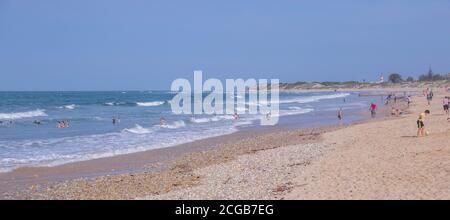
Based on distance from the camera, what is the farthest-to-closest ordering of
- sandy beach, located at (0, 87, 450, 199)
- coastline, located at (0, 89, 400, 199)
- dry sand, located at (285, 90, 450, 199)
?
1. coastline, located at (0, 89, 400, 199)
2. sandy beach, located at (0, 87, 450, 199)
3. dry sand, located at (285, 90, 450, 199)

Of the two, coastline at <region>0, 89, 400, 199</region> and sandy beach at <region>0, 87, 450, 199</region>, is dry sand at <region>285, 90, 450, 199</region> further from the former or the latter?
coastline at <region>0, 89, 400, 199</region>

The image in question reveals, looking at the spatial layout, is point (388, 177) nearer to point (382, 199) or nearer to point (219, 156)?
point (382, 199)

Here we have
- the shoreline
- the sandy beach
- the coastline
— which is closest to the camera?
the sandy beach

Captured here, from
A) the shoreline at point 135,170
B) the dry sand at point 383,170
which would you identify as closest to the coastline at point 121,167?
the shoreline at point 135,170

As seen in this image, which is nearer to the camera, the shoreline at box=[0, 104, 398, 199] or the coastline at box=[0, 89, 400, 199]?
the shoreline at box=[0, 104, 398, 199]

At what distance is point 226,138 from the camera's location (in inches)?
943

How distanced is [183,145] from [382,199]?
13.4 m

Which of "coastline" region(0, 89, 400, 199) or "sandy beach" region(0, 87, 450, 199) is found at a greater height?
"sandy beach" region(0, 87, 450, 199)

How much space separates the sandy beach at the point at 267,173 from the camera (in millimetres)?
9870

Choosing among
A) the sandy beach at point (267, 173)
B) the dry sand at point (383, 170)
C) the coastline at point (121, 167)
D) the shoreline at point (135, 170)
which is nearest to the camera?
the dry sand at point (383, 170)

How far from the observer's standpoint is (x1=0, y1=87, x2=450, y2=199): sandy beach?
32.4 ft

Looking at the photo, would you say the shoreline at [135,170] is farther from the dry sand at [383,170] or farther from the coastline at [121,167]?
the dry sand at [383,170]

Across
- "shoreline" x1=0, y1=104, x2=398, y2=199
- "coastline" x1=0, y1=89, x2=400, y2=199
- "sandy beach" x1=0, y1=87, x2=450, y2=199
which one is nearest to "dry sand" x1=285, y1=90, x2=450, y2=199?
"sandy beach" x1=0, y1=87, x2=450, y2=199
